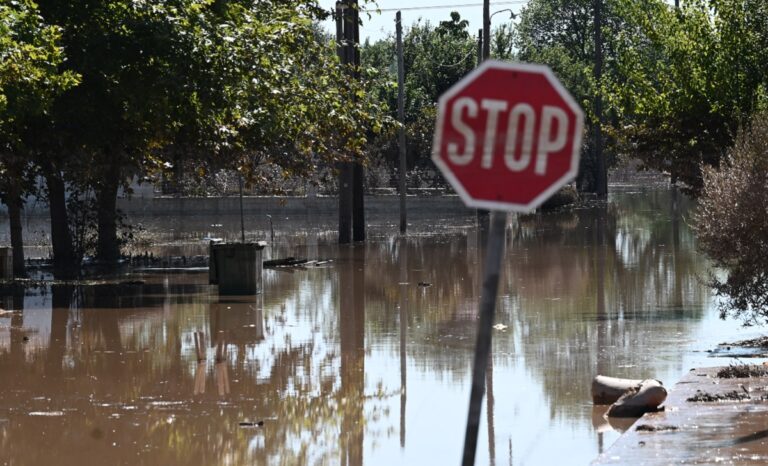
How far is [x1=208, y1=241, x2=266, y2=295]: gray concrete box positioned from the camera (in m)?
22.6

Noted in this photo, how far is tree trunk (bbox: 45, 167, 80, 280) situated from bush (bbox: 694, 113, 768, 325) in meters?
16.4

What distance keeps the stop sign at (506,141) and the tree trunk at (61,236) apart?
2332 centimetres

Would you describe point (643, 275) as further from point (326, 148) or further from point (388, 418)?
point (388, 418)

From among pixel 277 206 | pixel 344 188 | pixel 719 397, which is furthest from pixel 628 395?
pixel 277 206

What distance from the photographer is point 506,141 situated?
15.3ft

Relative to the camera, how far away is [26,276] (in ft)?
89.4

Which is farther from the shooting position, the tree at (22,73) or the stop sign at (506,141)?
the tree at (22,73)

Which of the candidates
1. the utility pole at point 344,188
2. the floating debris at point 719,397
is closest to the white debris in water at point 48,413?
the floating debris at point 719,397

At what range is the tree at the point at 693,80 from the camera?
2170 centimetres

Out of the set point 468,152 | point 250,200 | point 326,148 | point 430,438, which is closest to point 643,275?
point 326,148

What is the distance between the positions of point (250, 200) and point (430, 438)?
4902 centimetres

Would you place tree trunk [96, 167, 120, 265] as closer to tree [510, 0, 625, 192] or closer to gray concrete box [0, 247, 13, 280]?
gray concrete box [0, 247, 13, 280]

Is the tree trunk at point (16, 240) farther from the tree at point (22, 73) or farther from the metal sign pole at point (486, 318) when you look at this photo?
the metal sign pole at point (486, 318)

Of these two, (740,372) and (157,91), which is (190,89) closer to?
(157,91)
